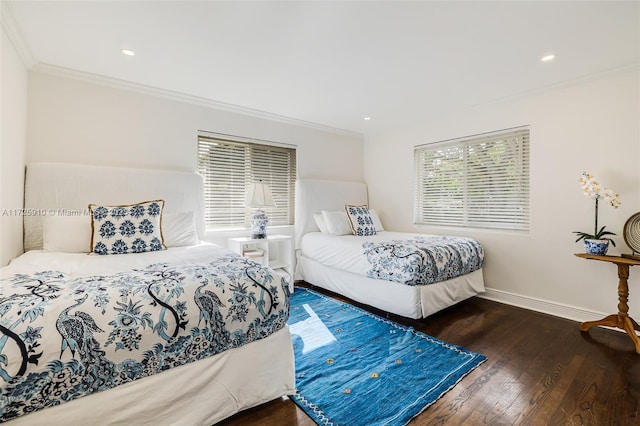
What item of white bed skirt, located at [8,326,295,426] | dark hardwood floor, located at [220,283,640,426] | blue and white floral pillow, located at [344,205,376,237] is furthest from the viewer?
blue and white floral pillow, located at [344,205,376,237]

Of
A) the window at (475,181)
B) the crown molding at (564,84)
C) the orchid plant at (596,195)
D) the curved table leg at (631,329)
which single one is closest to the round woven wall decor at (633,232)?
the orchid plant at (596,195)

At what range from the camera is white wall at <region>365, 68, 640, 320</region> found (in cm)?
262

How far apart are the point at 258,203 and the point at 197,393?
227 centimetres

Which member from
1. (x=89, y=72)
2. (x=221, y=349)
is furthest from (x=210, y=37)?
(x=221, y=349)

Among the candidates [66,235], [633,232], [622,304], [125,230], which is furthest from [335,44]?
[622,304]

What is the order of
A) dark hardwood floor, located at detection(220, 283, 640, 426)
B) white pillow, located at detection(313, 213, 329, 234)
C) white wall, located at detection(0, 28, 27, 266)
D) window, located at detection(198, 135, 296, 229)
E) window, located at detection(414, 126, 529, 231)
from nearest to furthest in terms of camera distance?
1. dark hardwood floor, located at detection(220, 283, 640, 426)
2. white wall, located at detection(0, 28, 27, 266)
3. window, located at detection(414, 126, 529, 231)
4. window, located at detection(198, 135, 296, 229)
5. white pillow, located at detection(313, 213, 329, 234)

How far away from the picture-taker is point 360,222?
13.1 feet

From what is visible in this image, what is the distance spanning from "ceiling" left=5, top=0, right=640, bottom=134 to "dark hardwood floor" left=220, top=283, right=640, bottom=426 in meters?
2.39

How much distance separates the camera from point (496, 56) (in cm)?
239

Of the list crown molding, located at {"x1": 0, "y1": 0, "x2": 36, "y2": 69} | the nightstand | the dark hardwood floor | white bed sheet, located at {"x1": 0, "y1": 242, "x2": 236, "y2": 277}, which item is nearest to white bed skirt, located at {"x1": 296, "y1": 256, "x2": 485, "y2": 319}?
the dark hardwood floor

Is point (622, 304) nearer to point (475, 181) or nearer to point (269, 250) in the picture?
point (475, 181)

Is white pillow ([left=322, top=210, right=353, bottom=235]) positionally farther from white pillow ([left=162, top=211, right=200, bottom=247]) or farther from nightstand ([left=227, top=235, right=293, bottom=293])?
white pillow ([left=162, top=211, right=200, bottom=247])

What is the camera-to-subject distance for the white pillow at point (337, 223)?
397 centimetres

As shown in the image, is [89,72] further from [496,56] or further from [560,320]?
[560,320]
